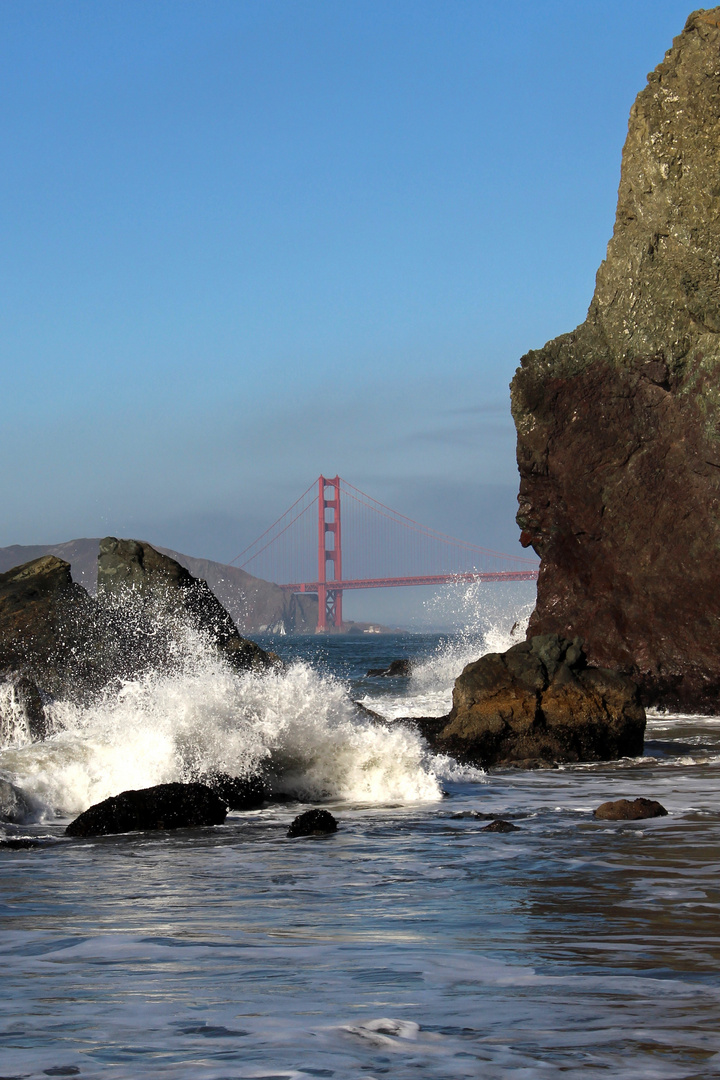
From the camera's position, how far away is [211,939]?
4.51 metres

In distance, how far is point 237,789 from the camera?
880 centimetres

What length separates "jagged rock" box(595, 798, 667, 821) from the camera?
7590mm

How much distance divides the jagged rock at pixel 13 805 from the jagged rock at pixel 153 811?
48 cm

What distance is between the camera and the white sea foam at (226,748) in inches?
350

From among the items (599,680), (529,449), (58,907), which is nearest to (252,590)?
(529,449)

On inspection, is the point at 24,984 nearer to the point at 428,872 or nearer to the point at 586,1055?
the point at 586,1055

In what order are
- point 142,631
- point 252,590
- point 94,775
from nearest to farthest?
point 94,775 → point 142,631 → point 252,590

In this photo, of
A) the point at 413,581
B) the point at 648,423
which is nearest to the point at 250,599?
the point at 413,581

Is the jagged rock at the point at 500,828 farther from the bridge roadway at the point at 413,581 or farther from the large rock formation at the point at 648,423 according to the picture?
the bridge roadway at the point at 413,581

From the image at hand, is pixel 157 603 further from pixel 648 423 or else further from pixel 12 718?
pixel 648 423

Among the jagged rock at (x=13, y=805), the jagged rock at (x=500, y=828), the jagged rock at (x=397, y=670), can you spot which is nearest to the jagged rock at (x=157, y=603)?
the jagged rock at (x=13, y=805)

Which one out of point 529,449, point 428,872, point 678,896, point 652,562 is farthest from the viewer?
point 529,449

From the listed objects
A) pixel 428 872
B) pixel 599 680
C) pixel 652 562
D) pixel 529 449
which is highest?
pixel 529 449

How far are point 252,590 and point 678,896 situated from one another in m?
103
